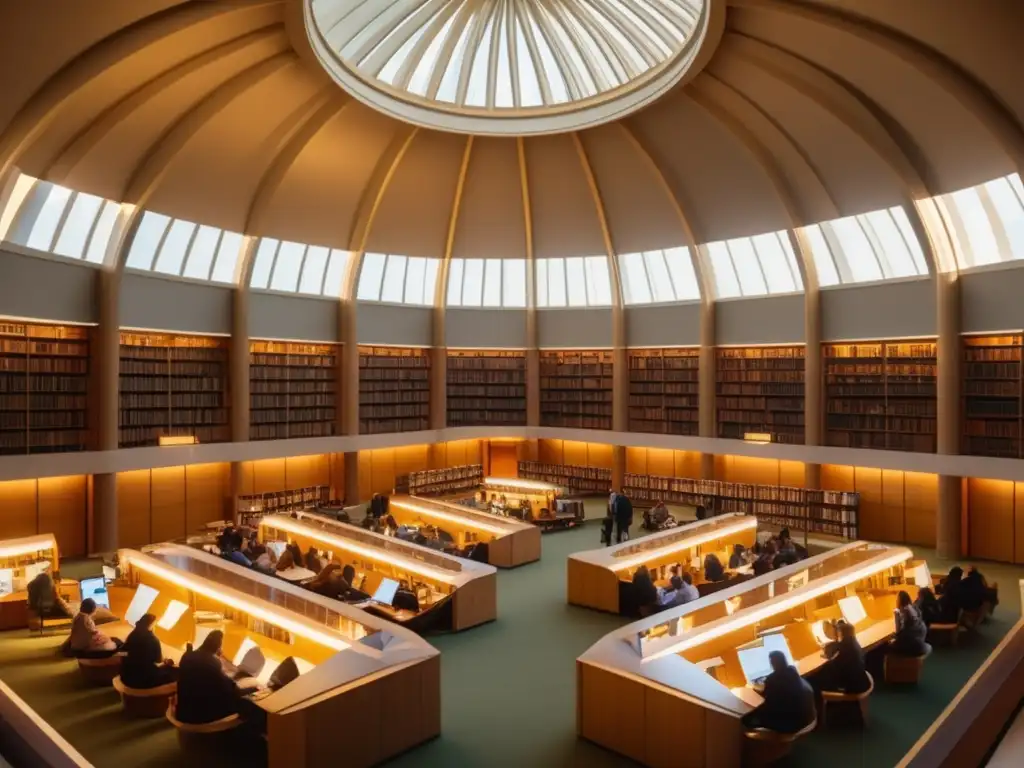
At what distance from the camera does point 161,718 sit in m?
7.41

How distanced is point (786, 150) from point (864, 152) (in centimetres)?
170

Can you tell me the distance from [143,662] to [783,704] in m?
6.19

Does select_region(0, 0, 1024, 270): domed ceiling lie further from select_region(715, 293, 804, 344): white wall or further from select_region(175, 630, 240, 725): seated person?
select_region(175, 630, 240, 725): seated person

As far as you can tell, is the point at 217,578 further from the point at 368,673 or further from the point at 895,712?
the point at 895,712

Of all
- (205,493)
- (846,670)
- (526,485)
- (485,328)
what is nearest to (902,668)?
(846,670)

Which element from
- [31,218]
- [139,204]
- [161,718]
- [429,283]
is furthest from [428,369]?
[161,718]

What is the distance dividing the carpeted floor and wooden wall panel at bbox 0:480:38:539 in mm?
5130

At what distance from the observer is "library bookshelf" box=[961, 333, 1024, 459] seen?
13.7 meters

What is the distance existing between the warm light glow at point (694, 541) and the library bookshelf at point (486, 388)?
32.4ft

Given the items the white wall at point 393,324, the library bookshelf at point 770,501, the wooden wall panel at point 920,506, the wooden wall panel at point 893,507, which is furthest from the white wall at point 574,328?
the wooden wall panel at point 920,506

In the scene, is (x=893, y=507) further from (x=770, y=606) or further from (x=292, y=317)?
(x=292, y=317)

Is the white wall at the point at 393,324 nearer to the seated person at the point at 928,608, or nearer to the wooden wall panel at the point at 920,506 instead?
the wooden wall panel at the point at 920,506

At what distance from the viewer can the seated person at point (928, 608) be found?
30.8 feet

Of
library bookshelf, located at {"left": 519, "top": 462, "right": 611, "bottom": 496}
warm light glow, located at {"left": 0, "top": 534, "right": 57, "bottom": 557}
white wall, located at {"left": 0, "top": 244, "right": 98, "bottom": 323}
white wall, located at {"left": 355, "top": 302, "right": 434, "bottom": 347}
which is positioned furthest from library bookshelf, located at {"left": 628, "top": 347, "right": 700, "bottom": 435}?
warm light glow, located at {"left": 0, "top": 534, "right": 57, "bottom": 557}
